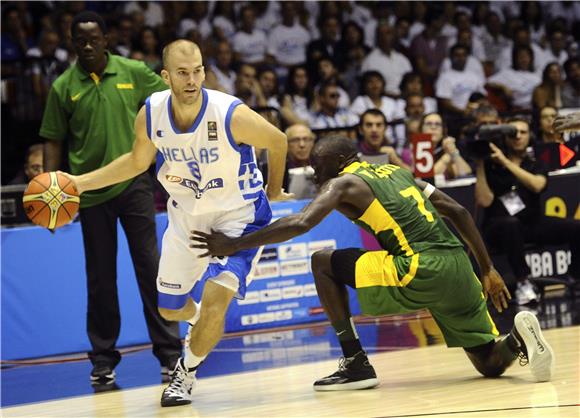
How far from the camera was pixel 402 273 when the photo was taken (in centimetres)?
619

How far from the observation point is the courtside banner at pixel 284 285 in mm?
9531

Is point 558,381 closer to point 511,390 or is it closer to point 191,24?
point 511,390

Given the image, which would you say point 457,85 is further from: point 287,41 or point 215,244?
point 215,244

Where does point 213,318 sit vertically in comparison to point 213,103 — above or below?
below

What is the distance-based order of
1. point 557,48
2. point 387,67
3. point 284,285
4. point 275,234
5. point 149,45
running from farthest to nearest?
point 557,48 → point 387,67 → point 149,45 → point 284,285 → point 275,234

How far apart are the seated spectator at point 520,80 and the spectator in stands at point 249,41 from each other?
323 cm

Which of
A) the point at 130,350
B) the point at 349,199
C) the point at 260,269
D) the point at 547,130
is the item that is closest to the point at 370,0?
the point at 547,130

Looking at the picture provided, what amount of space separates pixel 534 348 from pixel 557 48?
35.3 feet

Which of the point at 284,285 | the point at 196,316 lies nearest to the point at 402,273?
the point at 196,316

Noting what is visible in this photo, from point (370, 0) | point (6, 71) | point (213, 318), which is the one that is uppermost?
point (370, 0)

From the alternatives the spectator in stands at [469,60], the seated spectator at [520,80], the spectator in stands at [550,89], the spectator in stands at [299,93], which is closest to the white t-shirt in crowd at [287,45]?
the spectator in stands at [299,93]

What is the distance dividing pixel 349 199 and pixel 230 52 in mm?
7345

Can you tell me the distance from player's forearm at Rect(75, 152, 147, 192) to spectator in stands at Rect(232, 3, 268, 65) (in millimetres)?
7435

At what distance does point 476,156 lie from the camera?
398 inches
